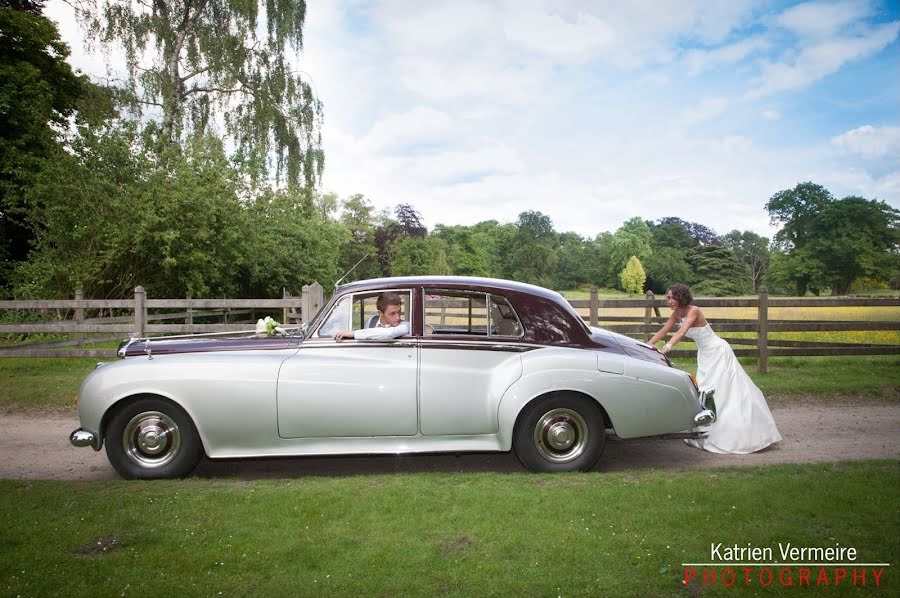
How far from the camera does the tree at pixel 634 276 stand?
79875 millimetres

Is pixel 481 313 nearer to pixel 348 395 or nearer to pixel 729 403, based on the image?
pixel 348 395

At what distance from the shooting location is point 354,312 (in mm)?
5750

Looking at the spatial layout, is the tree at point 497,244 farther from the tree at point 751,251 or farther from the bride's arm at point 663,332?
the bride's arm at point 663,332

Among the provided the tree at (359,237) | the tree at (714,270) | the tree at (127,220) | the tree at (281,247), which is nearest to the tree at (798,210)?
the tree at (714,270)

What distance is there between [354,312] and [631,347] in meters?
2.73

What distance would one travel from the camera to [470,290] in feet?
18.8

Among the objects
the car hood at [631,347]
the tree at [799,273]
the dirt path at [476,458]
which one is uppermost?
the tree at [799,273]

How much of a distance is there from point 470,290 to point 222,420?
2516 millimetres

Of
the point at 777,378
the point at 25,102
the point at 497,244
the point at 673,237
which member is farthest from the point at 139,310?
the point at 673,237

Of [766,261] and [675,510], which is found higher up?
[766,261]

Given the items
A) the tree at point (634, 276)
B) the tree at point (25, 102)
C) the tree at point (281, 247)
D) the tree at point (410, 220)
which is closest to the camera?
the tree at point (25, 102)

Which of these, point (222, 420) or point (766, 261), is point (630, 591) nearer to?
point (222, 420)

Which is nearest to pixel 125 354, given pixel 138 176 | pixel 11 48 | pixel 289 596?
pixel 289 596

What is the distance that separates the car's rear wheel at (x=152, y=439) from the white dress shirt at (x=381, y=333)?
1700 millimetres
